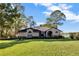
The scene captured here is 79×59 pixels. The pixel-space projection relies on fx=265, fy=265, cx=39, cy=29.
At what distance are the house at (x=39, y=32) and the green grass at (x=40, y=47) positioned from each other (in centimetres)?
6

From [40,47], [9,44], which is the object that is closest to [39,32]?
[40,47]

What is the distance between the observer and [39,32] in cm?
320

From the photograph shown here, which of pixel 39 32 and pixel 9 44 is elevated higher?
pixel 39 32

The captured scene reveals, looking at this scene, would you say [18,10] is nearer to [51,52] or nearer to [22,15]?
[22,15]

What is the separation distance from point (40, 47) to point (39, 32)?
0.18m

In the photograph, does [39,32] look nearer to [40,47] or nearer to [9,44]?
[40,47]

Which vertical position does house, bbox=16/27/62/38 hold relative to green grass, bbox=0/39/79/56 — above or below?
above

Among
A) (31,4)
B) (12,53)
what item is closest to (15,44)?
(12,53)

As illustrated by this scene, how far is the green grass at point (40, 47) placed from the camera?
314cm

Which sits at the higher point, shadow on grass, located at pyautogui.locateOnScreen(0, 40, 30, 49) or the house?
the house

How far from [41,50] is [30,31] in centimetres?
26

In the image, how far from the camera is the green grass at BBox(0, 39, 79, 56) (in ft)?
10.3

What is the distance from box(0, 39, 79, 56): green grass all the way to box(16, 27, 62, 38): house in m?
0.06

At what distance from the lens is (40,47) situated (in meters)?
3.19
